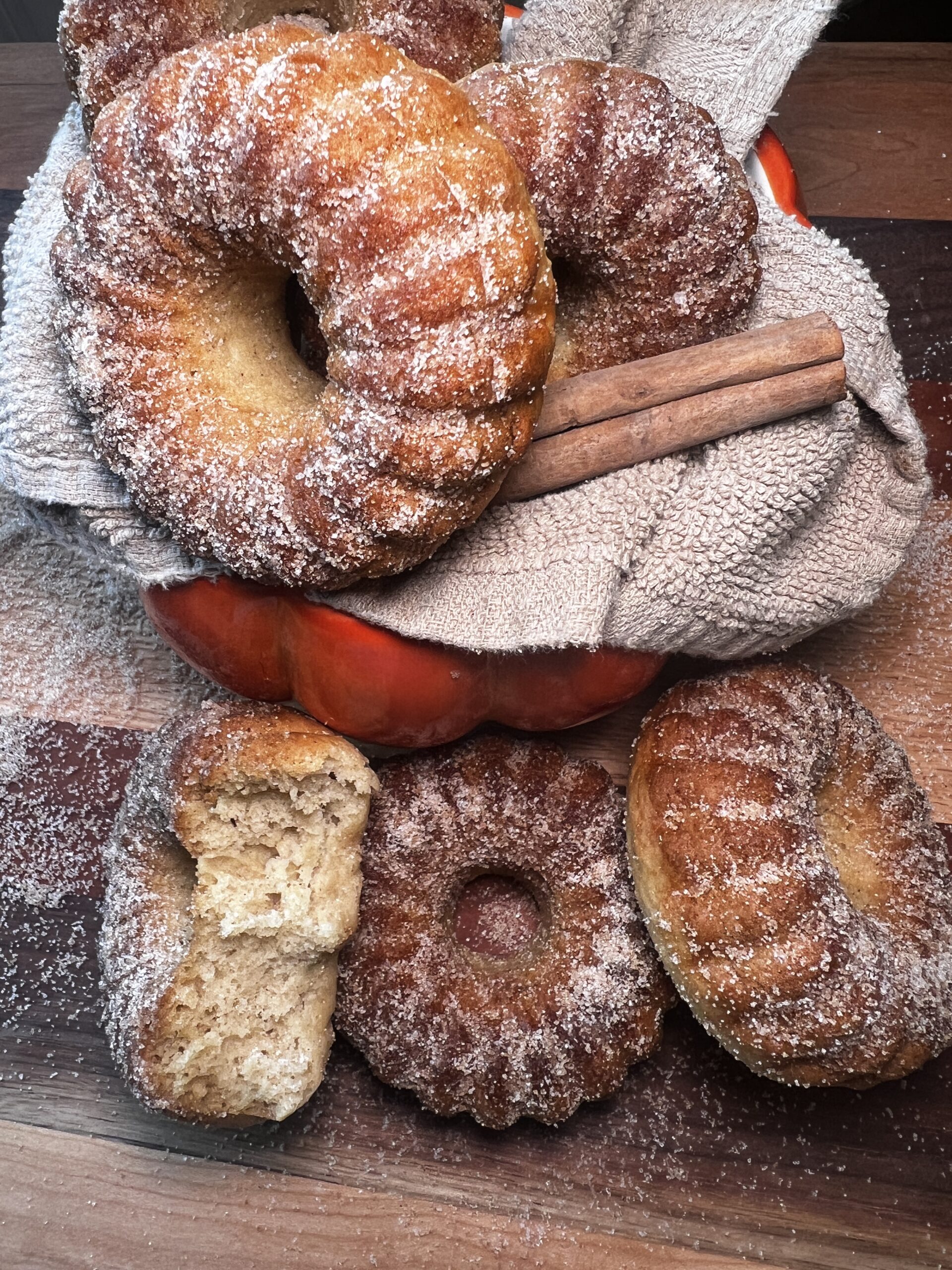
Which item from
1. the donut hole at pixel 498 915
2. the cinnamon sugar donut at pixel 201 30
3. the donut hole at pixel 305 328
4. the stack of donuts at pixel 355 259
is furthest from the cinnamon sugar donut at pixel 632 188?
the donut hole at pixel 498 915

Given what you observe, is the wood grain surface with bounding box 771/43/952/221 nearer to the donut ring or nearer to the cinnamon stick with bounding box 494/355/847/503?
the cinnamon stick with bounding box 494/355/847/503

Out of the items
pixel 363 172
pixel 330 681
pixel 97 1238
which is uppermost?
pixel 363 172

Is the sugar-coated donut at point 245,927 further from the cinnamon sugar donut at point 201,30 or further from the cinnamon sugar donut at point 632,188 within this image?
the cinnamon sugar donut at point 201,30

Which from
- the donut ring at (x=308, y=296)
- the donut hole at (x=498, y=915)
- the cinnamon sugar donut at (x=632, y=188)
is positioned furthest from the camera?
the donut hole at (x=498, y=915)

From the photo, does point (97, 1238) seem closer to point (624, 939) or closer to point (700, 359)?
point (624, 939)

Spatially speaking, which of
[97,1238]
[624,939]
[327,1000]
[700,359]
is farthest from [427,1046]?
[700,359]

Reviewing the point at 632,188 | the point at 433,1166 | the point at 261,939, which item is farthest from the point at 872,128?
the point at 433,1166
